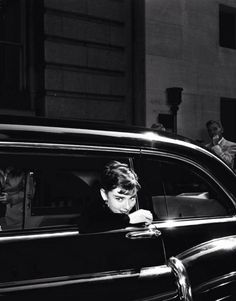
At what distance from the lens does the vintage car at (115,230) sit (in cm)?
187

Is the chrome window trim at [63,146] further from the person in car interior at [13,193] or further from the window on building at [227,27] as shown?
the window on building at [227,27]

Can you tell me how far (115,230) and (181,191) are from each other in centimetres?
60

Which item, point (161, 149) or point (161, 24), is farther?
point (161, 24)

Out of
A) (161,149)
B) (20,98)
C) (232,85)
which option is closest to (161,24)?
(232,85)

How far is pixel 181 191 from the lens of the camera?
2541 mm

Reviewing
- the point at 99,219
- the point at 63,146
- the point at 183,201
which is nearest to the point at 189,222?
the point at 183,201

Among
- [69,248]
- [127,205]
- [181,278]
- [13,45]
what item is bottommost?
[181,278]

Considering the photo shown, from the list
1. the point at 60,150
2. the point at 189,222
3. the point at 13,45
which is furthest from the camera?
the point at 13,45

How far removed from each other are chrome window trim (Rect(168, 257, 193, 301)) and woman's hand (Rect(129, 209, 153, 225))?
0.70 ft

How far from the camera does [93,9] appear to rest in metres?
10.5

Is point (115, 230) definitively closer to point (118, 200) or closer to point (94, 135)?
point (118, 200)

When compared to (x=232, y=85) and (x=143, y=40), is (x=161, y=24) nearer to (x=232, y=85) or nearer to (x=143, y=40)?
(x=143, y=40)

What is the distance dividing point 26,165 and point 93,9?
29.9 ft

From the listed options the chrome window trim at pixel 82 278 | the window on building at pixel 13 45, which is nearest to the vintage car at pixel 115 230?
the chrome window trim at pixel 82 278
